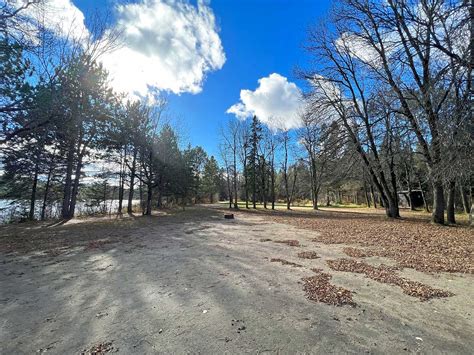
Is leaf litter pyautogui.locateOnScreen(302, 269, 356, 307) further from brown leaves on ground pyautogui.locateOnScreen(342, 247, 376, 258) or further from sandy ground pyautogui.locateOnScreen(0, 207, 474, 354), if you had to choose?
brown leaves on ground pyautogui.locateOnScreen(342, 247, 376, 258)

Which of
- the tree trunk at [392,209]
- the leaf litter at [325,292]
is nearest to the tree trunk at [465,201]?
the tree trunk at [392,209]

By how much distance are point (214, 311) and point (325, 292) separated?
6.05 ft

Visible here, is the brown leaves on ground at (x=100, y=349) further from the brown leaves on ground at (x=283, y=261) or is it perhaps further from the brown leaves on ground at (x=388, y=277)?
the brown leaves on ground at (x=388, y=277)

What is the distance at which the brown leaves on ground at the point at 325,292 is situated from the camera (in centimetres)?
354

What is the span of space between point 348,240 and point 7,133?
1327 cm

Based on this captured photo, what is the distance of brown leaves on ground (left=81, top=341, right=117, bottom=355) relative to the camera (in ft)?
8.06

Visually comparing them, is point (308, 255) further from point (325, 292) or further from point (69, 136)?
point (69, 136)

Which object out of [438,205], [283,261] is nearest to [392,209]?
[438,205]

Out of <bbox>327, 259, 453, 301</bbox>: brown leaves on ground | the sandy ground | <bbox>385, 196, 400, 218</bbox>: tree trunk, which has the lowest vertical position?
the sandy ground

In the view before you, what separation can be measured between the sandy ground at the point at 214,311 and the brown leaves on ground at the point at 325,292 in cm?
12

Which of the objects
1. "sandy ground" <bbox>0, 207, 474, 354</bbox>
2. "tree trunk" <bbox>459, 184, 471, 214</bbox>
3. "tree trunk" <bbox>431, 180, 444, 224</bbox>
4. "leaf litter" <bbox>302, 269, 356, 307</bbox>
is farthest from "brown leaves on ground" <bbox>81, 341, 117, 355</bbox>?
"tree trunk" <bbox>459, 184, 471, 214</bbox>

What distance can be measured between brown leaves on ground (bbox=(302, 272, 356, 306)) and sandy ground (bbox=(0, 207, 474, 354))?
125 millimetres

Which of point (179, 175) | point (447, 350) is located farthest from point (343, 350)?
point (179, 175)

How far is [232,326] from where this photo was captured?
2.90m
